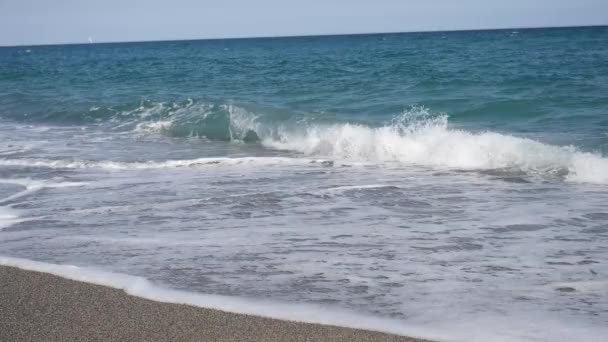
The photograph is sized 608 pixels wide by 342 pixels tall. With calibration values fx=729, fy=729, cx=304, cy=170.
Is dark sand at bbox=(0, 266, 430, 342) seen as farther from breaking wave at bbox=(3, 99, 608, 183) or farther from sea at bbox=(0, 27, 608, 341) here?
breaking wave at bbox=(3, 99, 608, 183)

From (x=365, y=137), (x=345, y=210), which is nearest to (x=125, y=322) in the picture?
(x=345, y=210)

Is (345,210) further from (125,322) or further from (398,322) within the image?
(125,322)

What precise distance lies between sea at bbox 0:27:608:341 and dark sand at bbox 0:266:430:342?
0.55 ft

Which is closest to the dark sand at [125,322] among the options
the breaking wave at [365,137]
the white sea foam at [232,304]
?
the white sea foam at [232,304]

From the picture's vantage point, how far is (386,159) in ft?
35.1

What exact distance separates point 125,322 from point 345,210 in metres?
3.32

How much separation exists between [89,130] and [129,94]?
726 centimetres

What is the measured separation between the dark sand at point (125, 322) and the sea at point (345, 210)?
17cm

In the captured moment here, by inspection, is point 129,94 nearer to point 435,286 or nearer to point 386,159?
point 386,159

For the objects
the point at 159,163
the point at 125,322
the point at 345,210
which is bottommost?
the point at 159,163

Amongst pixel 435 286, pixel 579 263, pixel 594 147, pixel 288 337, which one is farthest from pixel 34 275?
pixel 594 147

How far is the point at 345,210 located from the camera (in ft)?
23.1

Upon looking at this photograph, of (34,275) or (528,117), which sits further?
(528,117)

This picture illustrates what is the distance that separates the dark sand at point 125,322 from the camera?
385 cm
